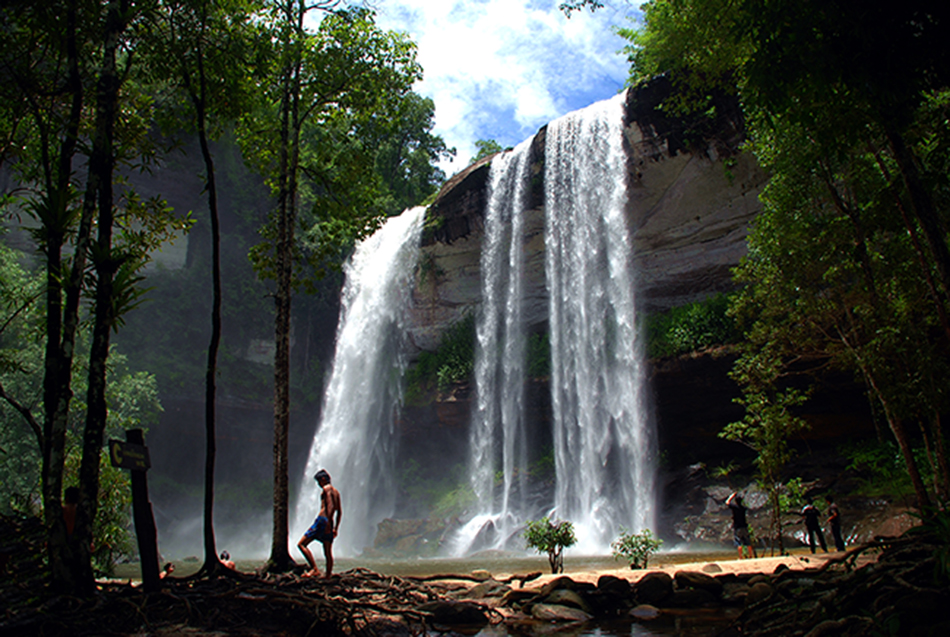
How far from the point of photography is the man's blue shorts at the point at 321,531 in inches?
280

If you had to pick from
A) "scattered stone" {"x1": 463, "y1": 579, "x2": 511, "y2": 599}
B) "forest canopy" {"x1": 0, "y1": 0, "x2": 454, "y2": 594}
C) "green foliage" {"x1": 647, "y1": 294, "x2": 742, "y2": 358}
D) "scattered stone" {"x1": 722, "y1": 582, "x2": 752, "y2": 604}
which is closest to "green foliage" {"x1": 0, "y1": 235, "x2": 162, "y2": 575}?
"forest canopy" {"x1": 0, "y1": 0, "x2": 454, "y2": 594}

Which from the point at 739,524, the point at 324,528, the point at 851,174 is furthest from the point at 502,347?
the point at 324,528

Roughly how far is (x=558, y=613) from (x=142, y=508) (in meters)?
4.15

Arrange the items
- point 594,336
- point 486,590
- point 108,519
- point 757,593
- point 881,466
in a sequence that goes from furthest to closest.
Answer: point 594,336
point 881,466
point 108,519
point 486,590
point 757,593

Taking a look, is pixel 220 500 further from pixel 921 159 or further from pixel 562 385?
pixel 921 159

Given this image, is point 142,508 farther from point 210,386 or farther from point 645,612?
point 645,612

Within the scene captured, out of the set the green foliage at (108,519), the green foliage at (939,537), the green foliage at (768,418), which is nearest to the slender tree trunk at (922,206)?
the green foliage at (939,537)

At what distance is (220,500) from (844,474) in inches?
1023

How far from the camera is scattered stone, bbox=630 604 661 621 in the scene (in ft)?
19.7

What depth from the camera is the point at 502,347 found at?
23828mm

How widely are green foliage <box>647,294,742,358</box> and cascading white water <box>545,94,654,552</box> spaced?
823 mm

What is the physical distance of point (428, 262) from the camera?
85.5 ft

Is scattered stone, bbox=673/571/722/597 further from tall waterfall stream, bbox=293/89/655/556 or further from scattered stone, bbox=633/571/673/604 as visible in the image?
tall waterfall stream, bbox=293/89/655/556

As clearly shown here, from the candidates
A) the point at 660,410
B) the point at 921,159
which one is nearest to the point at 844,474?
the point at 660,410
